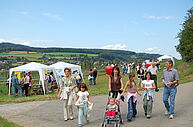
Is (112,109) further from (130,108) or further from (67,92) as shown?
(67,92)

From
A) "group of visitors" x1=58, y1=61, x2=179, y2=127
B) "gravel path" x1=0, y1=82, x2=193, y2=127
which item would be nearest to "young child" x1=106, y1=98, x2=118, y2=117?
"group of visitors" x1=58, y1=61, x2=179, y2=127

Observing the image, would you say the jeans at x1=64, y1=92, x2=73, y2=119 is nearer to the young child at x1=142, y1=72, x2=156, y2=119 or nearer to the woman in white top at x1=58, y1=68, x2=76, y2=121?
the woman in white top at x1=58, y1=68, x2=76, y2=121

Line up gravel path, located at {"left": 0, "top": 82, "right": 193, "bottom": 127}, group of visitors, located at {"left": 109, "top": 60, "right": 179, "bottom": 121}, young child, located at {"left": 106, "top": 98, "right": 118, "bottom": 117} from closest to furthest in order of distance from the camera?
young child, located at {"left": 106, "top": 98, "right": 118, "bottom": 117} < gravel path, located at {"left": 0, "top": 82, "right": 193, "bottom": 127} < group of visitors, located at {"left": 109, "top": 60, "right": 179, "bottom": 121}

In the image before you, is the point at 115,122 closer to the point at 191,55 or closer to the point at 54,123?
the point at 54,123

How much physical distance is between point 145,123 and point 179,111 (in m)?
2.16

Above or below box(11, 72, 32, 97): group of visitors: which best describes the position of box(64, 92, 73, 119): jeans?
above

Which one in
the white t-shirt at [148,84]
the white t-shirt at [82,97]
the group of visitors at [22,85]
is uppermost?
the white t-shirt at [148,84]

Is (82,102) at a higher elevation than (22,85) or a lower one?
higher

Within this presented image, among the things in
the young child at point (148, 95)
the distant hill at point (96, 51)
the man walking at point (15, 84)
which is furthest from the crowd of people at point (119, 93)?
the distant hill at point (96, 51)

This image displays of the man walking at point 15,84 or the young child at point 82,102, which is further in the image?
the man walking at point 15,84

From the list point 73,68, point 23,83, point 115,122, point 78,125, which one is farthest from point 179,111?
point 73,68

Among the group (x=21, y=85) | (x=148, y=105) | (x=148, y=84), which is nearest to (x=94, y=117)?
(x=148, y=105)

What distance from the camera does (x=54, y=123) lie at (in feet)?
25.2

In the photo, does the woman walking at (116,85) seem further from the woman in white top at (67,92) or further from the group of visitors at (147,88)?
the woman in white top at (67,92)
